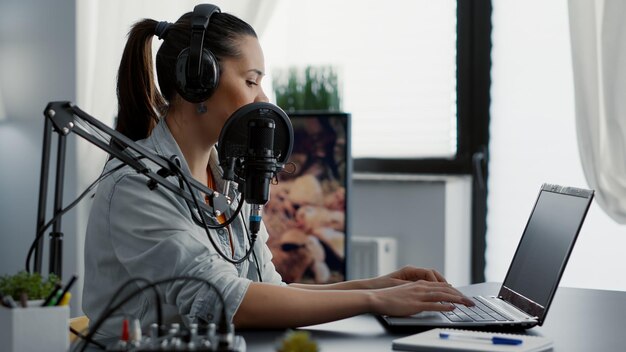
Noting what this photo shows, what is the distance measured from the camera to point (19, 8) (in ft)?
11.8

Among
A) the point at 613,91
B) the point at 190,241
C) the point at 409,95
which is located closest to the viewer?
the point at 190,241

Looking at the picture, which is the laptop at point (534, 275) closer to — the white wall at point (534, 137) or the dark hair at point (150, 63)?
the dark hair at point (150, 63)

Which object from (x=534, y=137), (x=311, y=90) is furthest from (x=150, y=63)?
(x=534, y=137)

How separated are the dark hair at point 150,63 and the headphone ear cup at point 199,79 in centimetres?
5

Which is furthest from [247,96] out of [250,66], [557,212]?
[557,212]

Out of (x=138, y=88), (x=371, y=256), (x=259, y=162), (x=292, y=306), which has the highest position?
(x=138, y=88)

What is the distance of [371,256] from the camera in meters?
3.06

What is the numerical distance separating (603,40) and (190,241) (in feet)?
5.91

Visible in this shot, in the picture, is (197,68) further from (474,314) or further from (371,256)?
(371,256)

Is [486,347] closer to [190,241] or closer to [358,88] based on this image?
[190,241]

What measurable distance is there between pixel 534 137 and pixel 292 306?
6.04 feet

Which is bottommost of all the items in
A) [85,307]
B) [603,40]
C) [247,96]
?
[85,307]

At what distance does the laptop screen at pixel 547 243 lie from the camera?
1395mm

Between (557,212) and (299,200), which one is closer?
(557,212)
